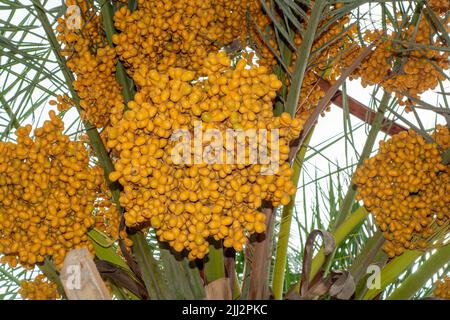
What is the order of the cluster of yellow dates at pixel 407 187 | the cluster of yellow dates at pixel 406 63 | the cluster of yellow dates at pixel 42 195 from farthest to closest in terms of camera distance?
the cluster of yellow dates at pixel 406 63 < the cluster of yellow dates at pixel 407 187 < the cluster of yellow dates at pixel 42 195

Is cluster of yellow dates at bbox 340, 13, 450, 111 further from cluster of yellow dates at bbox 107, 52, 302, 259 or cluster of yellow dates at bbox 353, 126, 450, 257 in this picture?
cluster of yellow dates at bbox 107, 52, 302, 259

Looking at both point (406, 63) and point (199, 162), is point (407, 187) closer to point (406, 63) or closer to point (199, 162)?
point (406, 63)

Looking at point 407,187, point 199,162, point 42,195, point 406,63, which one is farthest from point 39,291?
point 406,63

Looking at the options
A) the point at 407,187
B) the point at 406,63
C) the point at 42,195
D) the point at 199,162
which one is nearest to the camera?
the point at 199,162

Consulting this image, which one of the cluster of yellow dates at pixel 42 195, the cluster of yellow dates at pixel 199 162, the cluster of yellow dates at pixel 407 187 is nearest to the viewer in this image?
the cluster of yellow dates at pixel 199 162

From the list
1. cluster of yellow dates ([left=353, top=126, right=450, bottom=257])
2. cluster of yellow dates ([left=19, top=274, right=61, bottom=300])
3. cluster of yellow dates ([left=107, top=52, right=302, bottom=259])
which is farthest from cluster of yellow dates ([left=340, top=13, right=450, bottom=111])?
cluster of yellow dates ([left=19, top=274, right=61, bottom=300])

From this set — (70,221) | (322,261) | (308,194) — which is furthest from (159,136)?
(308,194)

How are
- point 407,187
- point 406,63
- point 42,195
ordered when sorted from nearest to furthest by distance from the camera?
point 42,195, point 407,187, point 406,63

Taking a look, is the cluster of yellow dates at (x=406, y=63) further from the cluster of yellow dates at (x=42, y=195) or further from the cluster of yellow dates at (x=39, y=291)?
the cluster of yellow dates at (x=39, y=291)

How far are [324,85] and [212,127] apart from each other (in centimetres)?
91

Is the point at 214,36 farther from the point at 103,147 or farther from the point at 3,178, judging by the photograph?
the point at 3,178

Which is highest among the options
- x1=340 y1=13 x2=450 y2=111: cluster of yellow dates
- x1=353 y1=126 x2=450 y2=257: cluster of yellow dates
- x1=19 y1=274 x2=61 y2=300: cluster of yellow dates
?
x1=340 y1=13 x2=450 y2=111: cluster of yellow dates

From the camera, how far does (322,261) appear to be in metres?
1.43

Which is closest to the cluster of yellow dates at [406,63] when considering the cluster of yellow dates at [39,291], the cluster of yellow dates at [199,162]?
the cluster of yellow dates at [199,162]
